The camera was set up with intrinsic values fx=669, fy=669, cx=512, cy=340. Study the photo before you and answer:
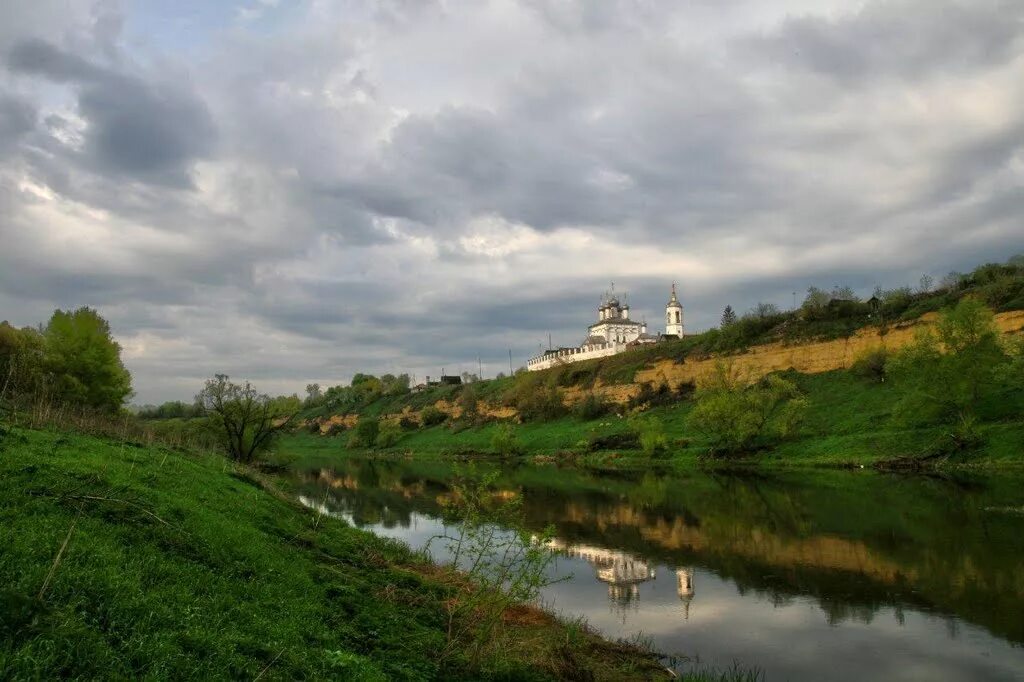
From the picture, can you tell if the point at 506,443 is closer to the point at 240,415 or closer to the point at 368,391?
the point at 240,415

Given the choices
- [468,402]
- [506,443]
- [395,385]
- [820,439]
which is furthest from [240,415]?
[395,385]

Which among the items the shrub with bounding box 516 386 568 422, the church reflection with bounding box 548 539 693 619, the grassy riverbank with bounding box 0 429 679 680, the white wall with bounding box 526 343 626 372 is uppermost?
the white wall with bounding box 526 343 626 372

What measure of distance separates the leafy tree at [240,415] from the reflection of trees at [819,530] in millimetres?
10073

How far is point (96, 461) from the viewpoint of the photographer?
16000mm

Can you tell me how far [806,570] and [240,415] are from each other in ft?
152

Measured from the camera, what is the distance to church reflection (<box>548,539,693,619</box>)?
Result: 19.5 m

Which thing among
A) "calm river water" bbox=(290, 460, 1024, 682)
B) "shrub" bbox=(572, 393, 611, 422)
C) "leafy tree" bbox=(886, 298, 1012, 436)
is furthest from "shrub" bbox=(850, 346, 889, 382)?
"shrub" bbox=(572, 393, 611, 422)

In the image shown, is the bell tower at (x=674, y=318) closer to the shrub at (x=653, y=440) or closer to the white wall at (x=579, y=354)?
the white wall at (x=579, y=354)

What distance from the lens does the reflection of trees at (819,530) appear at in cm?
1855

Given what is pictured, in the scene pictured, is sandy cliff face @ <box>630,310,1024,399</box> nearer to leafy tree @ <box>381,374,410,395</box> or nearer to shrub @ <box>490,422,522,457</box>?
shrub @ <box>490,422,522,457</box>

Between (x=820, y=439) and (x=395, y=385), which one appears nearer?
(x=820, y=439)

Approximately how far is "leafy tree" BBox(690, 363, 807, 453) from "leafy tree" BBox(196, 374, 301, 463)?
38.4m

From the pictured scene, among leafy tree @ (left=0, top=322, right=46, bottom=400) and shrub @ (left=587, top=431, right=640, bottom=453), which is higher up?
leafy tree @ (left=0, top=322, right=46, bottom=400)

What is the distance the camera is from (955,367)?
4847 cm
